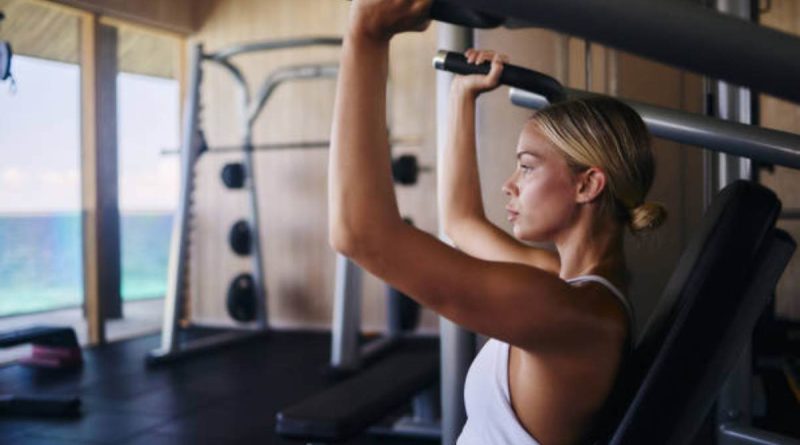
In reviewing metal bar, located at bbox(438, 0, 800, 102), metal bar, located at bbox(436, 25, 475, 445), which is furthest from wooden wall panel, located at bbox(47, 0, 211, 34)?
metal bar, located at bbox(438, 0, 800, 102)

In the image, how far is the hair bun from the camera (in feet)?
2.91

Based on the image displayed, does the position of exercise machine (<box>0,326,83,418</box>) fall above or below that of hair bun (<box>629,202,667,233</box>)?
below

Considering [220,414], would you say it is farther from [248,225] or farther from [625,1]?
[625,1]

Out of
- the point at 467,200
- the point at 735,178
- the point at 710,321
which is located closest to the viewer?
the point at 710,321

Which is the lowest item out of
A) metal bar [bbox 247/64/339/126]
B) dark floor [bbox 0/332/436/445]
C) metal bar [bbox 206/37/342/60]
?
dark floor [bbox 0/332/436/445]

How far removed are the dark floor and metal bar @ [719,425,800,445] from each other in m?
1.36

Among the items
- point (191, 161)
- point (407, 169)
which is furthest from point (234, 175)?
point (407, 169)

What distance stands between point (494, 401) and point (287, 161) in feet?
13.8

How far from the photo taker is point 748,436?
4.81 ft

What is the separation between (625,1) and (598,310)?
0.44 metres

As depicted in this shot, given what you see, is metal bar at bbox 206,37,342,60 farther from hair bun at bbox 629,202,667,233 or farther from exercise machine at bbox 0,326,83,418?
hair bun at bbox 629,202,667,233

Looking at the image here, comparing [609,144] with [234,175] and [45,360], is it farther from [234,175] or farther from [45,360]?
[234,175]

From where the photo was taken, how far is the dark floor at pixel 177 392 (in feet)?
8.97

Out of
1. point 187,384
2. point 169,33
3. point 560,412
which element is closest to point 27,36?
point 169,33
